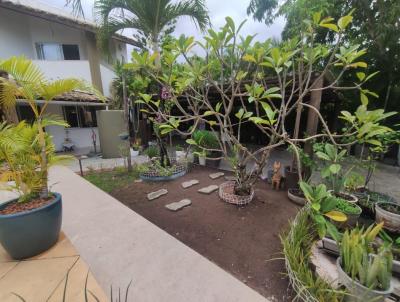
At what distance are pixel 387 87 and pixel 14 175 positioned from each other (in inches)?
365

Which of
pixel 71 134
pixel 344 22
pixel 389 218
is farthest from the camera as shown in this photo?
pixel 71 134

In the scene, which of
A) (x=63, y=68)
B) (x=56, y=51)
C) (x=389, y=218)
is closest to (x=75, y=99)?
(x=63, y=68)

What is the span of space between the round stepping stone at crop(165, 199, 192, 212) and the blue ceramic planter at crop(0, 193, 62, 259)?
5.24 ft

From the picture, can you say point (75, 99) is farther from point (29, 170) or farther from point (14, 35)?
point (29, 170)

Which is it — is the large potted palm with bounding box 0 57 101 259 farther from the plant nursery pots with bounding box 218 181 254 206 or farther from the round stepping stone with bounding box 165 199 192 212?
the plant nursery pots with bounding box 218 181 254 206

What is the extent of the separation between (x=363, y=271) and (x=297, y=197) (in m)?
2.03

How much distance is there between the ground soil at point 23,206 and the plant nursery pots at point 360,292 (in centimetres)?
275

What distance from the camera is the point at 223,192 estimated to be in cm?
355

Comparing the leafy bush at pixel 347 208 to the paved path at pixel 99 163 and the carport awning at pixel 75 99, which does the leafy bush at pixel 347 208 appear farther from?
the carport awning at pixel 75 99

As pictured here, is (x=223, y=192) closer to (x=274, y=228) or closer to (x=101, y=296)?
(x=274, y=228)

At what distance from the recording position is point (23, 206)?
6.61 ft

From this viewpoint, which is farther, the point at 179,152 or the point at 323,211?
the point at 179,152

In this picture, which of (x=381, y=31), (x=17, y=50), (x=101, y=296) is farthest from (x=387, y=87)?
(x=17, y=50)

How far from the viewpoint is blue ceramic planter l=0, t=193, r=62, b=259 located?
1.81 meters
